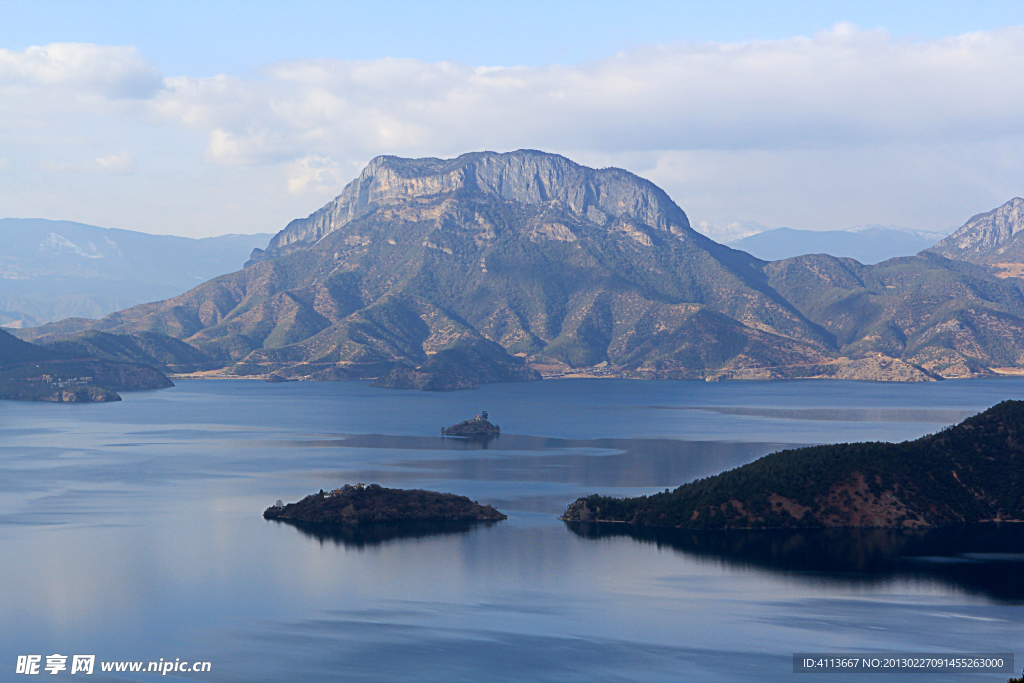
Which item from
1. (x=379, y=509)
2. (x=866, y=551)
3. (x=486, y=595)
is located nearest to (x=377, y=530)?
(x=379, y=509)

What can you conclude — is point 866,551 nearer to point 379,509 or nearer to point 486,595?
point 486,595

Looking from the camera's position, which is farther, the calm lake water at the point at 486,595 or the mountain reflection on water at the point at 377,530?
the mountain reflection on water at the point at 377,530

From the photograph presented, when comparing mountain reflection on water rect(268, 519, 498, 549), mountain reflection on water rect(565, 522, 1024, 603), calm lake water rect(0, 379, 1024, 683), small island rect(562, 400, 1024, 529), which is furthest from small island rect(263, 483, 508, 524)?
mountain reflection on water rect(565, 522, 1024, 603)

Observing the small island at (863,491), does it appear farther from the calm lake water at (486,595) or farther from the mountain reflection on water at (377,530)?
the mountain reflection on water at (377,530)

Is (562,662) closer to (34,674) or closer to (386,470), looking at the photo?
(34,674)

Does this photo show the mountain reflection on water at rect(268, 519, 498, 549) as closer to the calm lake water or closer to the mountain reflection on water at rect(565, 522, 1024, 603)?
the calm lake water

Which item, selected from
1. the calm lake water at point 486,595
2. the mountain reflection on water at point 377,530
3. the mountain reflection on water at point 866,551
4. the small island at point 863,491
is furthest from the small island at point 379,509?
the mountain reflection on water at point 866,551
